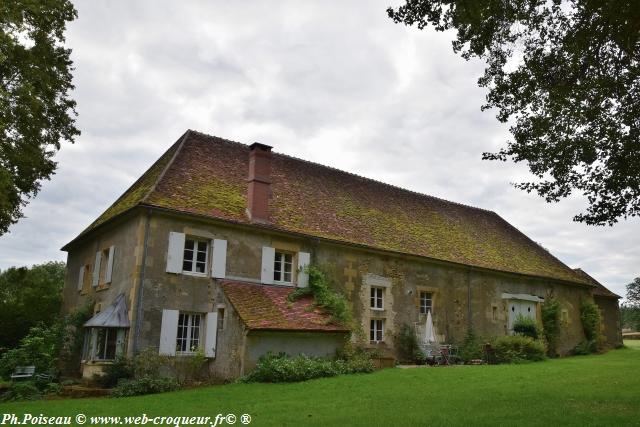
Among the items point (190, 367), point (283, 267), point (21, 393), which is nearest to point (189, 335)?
point (190, 367)

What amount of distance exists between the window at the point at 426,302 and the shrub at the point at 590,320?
1082 cm

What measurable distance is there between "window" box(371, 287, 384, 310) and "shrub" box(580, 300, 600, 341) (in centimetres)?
1344

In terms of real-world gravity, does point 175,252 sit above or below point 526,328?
above

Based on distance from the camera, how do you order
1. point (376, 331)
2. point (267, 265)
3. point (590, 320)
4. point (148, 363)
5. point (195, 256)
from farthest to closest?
point (590, 320), point (376, 331), point (267, 265), point (195, 256), point (148, 363)

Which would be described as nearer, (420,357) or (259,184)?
(259,184)

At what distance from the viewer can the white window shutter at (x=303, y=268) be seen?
712 inches

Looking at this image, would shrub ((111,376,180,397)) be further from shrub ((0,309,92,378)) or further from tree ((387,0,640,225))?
tree ((387,0,640,225))

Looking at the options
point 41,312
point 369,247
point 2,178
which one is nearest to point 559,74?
point 369,247

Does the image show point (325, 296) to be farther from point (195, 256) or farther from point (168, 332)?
point (168, 332)

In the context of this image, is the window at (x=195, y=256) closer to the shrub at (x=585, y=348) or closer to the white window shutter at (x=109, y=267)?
the white window shutter at (x=109, y=267)

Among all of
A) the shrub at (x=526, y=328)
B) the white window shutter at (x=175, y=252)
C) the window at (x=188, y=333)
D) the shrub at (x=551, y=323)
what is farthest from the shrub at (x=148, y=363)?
the shrub at (x=551, y=323)

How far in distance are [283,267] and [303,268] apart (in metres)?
0.69

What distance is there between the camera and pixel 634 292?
294 feet

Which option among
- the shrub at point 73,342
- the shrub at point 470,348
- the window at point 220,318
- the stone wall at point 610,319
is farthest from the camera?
the stone wall at point 610,319
